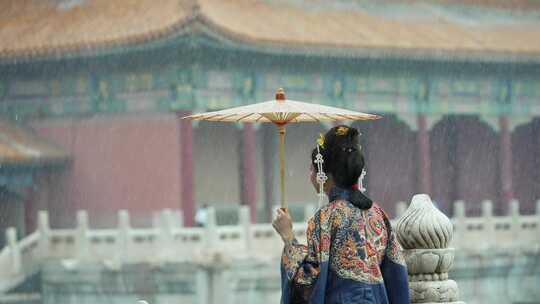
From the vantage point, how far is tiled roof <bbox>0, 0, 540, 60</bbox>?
2042cm

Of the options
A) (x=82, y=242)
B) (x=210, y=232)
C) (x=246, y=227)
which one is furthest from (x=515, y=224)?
(x=82, y=242)

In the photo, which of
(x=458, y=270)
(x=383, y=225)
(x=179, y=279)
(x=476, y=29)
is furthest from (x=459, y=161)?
(x=383, y=225)

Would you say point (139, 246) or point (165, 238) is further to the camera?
point (139, 246)

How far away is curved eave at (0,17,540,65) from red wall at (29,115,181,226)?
102 cm

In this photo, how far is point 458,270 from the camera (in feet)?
66.9

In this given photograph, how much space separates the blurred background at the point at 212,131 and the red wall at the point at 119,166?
26 millimetres

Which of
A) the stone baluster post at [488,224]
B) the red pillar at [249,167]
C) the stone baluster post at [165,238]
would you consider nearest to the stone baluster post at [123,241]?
the stone baluster post at [165,238]

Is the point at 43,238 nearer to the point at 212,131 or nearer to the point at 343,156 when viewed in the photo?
the point at 212,131

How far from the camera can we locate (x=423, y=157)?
2269 centimetres

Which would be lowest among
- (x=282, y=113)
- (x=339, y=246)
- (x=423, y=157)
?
(x=339, y=246)

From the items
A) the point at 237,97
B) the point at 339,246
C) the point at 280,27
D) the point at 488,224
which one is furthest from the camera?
the point at 280,27

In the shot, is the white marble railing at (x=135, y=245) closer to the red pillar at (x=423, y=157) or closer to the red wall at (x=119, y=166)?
the red wall at (x=119, y=166)

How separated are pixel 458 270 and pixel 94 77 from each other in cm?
611

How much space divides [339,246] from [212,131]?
16.4m
